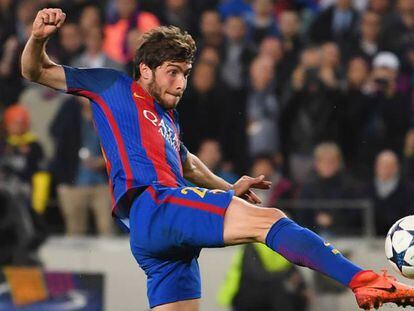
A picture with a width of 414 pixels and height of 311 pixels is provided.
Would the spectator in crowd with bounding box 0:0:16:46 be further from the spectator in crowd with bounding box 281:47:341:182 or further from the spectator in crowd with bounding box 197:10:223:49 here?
the spectator in crowd with bounding box 281:47:341:182

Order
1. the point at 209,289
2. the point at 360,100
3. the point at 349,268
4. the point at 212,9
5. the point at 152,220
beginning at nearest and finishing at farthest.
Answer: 1. the point at 349,268
2. the point at 152,220
3. the point at 209,289
4. the point at 360,100
5. the point at 212,9

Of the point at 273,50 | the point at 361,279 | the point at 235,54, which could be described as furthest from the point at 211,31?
the point at 361,279

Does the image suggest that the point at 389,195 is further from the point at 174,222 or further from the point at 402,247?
the point at 174,222

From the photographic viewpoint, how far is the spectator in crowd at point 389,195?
32.0ft

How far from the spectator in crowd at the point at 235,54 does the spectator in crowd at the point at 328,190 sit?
1531 millimetres

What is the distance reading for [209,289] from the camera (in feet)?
32.0

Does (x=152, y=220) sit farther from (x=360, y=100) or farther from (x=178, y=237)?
(x=360, y=100)

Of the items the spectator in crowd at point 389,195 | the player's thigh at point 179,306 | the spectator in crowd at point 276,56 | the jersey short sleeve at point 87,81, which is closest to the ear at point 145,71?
the jersey short sleeve at point 87,81

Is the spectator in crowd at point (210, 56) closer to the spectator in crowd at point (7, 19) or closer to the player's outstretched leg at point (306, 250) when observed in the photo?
the spectator in crowd at point (7, 19)

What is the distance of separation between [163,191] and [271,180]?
4.63 metres

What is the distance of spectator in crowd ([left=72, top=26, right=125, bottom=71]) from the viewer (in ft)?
37.7

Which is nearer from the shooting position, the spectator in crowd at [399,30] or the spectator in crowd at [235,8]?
the spectator in crowd at [399,30]

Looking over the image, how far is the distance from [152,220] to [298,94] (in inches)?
208

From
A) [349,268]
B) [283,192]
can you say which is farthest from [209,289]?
[349,268]
